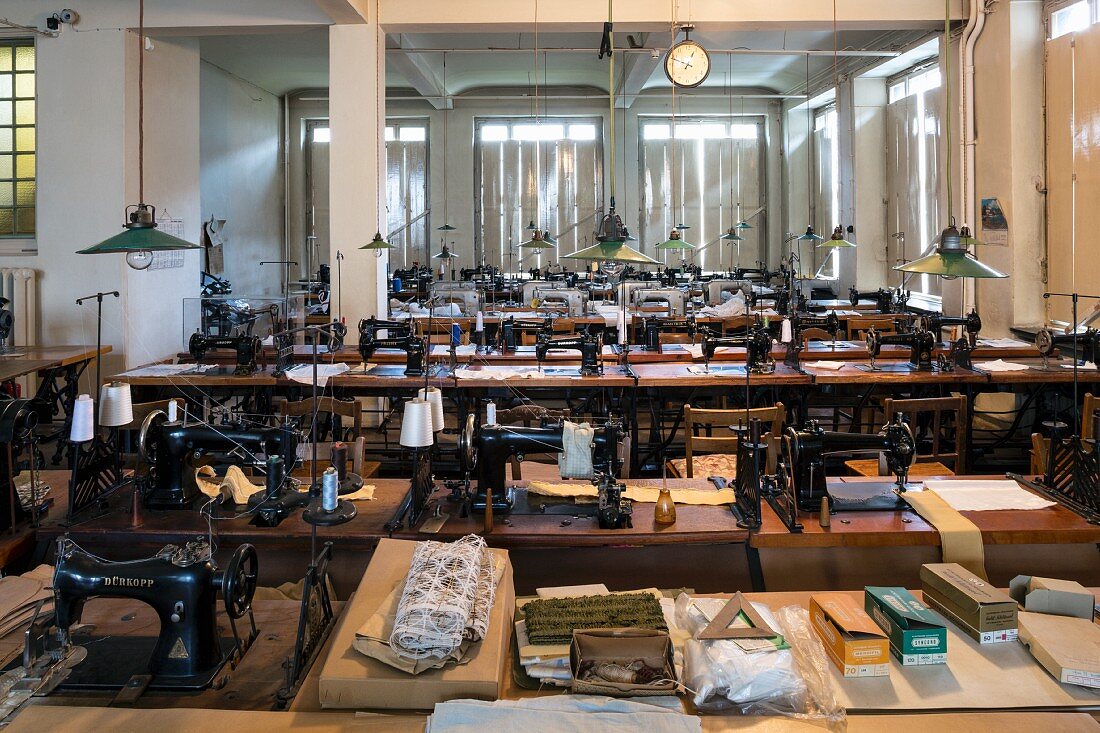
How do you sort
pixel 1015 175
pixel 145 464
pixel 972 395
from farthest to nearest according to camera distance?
pixel 1015 175, pixel 972 395, pixel 145 464

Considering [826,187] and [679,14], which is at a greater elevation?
[679,14]

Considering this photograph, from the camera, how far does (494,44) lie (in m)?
11.2

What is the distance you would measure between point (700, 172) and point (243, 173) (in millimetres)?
7288

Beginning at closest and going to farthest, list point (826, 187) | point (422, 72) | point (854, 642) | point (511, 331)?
point (854, 642) < point (511, 331) < point (422, 72) < point (826, 187)

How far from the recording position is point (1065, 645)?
1780mm

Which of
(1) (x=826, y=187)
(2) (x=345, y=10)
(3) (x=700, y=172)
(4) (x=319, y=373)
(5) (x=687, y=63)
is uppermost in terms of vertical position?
(3) (x=700, y=172)

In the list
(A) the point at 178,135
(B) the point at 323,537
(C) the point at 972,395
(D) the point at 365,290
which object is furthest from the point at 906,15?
(B) the point at 323,537

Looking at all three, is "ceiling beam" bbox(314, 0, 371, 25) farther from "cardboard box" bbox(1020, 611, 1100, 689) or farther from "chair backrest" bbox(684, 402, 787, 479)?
"cardboard box" bbox(1020, 611, 1100, 689)

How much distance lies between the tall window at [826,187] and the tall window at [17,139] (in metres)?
9.57

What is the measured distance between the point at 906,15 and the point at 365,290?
16.9 feet

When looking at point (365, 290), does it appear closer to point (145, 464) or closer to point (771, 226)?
point (145, 464)

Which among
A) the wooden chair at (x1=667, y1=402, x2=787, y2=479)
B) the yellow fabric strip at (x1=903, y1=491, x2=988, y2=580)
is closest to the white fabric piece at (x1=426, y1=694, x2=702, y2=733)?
the yellow fabric strip at (x1=903, y1=491, x2=988, y2=580)

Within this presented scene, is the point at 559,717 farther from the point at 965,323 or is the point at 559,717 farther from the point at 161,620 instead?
the point at 965,323

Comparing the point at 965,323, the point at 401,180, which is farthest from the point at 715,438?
the point at 401,180
